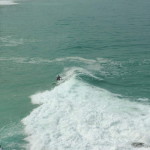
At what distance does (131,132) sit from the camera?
37.6 meters

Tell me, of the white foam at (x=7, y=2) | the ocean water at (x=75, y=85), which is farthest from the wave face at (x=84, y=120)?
the white foam at (x=7, y=2)

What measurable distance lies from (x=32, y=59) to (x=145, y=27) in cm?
3811

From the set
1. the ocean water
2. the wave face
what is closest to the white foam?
the ocean water

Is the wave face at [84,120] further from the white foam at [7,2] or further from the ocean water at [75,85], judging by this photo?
the white foam at [7,2]

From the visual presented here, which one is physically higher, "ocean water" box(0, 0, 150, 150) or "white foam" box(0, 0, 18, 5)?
"white foam" box(0, 0, 18, 5)

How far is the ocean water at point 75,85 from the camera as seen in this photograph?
123ft

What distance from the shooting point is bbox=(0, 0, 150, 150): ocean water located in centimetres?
3738

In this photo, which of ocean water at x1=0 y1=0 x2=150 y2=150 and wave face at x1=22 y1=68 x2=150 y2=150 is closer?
wave face at x1=22 y1=68 x2=150 y2=150

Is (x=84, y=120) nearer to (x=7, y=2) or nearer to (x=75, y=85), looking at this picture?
(x=75, y=85)

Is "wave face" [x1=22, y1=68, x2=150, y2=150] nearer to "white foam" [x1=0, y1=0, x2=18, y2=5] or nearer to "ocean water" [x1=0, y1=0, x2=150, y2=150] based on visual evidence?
"ocean water" [x1=0, y1=0, x2=150, y2=150]

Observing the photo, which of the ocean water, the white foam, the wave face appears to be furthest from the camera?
the white foam

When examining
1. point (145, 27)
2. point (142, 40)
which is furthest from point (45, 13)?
point (142, 40)

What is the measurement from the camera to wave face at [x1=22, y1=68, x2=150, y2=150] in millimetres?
36062

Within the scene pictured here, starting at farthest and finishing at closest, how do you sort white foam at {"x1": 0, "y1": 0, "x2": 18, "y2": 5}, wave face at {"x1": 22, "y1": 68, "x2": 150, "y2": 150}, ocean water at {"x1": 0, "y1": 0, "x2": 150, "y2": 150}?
1. white foam at {"x1": 0, "y1": 0, "x2": 18, "y2": 5}
2. ocean water at {"x1": 0, "y1": 0, "x2": 150, "y2": 150}
3. wave face at {"x1": 22, "y1": 68, "x2": 150, "y2": 150}
